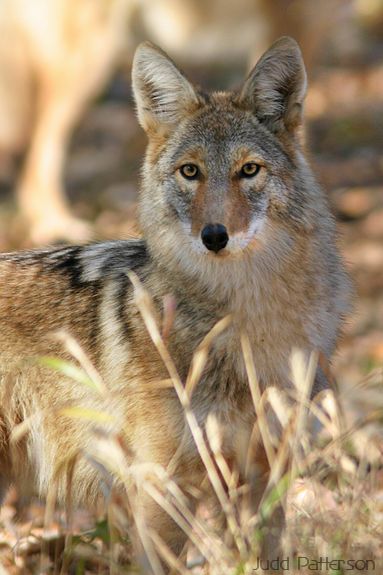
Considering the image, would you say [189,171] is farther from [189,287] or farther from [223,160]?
[189,287]

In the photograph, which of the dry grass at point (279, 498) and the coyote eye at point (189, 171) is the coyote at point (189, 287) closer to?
the coyote eye at point (189, 171)

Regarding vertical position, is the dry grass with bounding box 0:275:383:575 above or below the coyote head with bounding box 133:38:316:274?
below

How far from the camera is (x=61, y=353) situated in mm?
4441

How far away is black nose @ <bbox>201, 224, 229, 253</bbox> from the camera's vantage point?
398 cm

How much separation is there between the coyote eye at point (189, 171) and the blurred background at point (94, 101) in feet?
14.0

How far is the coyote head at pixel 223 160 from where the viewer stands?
4.12m

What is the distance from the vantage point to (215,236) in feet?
13.1

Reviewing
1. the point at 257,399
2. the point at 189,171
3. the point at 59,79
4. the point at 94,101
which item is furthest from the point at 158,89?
the point at 94,101

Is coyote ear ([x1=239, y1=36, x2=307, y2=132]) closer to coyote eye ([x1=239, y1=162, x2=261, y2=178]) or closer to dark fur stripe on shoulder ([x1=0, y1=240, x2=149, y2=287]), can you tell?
coyote eye ([x1=239, y1=162, x2=261, y2=178])

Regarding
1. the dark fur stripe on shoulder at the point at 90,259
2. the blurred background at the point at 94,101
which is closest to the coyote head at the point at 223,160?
the dark fur stripe on shoulder at the point at 90,259

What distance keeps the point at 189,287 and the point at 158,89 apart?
92cm

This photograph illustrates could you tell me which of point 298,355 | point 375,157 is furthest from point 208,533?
point 375,157

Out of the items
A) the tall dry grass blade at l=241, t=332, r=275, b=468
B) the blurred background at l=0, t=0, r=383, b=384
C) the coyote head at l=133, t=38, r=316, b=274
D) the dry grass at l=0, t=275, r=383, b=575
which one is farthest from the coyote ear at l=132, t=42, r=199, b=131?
the blurred background at l=0, t=0, r=383, b=384

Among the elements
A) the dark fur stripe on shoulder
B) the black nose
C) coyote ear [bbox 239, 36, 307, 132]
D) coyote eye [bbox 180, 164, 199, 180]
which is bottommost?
the dark fur stripe on shoulder
